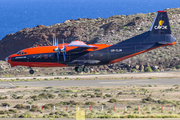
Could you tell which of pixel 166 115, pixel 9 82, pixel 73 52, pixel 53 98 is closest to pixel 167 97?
pixel 166 115

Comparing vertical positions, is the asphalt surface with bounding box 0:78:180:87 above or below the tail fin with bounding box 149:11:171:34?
below

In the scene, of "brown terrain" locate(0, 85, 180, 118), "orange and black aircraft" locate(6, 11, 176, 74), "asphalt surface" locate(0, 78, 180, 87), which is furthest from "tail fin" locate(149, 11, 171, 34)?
"brown terrain" locate(0, 85, 180, 118)

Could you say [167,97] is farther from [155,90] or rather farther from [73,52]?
[73,52]

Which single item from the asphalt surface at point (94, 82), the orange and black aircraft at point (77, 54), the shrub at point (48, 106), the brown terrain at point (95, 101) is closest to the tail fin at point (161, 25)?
the orange and black aircraft at point (77, 54)

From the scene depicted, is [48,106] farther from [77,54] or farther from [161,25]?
[161,25]

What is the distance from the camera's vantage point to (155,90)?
166 feet

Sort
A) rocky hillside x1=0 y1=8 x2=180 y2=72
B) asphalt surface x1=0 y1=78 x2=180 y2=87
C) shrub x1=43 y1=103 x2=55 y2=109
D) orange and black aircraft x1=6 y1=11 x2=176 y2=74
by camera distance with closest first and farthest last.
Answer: shrub x1=43 y1=103 x2=55 y2=109, asphalt surface x1=0 y1=78 x2=180 y2=87, orange and black aircraft x1=6 y1=11 x2=176 y2=74, rocky hillside x1=0 y1=8 x2=180 y2=72

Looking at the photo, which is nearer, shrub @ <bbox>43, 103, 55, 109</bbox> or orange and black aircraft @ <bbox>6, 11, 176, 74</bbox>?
shrub @ <bbox>43, 103, 55, 109</bbox>

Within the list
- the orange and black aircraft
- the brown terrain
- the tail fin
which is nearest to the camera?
the brown terrain

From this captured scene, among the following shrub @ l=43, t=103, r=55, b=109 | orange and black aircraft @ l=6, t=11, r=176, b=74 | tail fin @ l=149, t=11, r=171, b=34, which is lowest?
shrub @ l=43, t=103, r=55, b=109

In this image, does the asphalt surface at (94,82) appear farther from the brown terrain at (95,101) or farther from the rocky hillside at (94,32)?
the rocky hillside at (94,32)

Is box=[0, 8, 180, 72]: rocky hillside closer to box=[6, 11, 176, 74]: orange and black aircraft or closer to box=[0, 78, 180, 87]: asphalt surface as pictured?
box=[6, 11, 176, 74]: orange and black aircraft

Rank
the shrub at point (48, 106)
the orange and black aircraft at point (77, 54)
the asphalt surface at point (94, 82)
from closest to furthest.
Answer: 1. the shrub at point (48, 106)
2. the asphalt surface at point (94, 82)
3. the orange and black aircraft at point (77, 54)

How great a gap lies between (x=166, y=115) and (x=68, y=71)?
44348 millimetres
